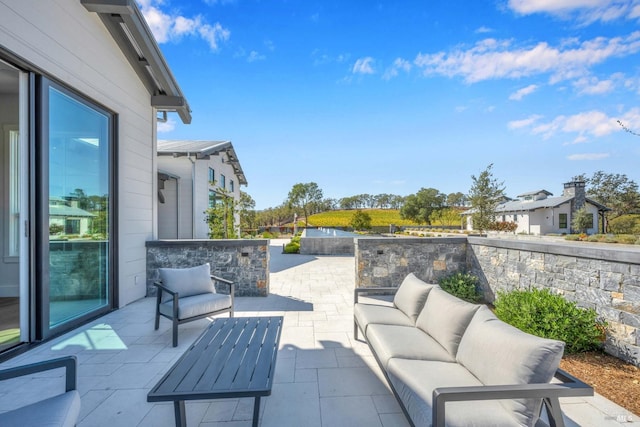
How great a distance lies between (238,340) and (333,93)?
10.5m

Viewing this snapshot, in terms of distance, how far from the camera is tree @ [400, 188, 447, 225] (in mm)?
33750

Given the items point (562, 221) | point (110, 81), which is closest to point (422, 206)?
point (562, 221)

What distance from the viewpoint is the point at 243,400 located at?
224 centimetres

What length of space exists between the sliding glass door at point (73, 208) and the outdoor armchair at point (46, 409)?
2552mm

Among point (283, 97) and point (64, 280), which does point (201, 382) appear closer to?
point (64, 280)

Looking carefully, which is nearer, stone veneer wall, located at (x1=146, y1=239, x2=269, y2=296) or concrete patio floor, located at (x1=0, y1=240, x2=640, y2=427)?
concrete patio floor, located at (x1=0, y1=240, x2=640, y2=427)

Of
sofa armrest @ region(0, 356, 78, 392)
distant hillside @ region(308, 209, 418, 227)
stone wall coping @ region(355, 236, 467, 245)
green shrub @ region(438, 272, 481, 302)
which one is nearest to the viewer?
sofa armrest @ region(0, 356, 78, 392)

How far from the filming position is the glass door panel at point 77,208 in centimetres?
357

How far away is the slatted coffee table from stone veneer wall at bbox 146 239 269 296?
273 centimetres

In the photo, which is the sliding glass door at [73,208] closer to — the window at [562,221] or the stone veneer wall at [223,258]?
the stone veneer wall at [223,258]

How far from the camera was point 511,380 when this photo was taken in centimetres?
149

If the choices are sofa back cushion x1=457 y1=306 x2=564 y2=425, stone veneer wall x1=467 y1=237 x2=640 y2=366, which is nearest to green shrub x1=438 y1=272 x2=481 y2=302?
stone veneer wall x1=467 y1=237 x2=640 y2=366

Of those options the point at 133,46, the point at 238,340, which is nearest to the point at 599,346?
the point at 238,340

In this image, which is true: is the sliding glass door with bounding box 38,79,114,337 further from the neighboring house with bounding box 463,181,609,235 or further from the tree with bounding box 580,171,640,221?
the tree with bounding box 580,171,640,221
